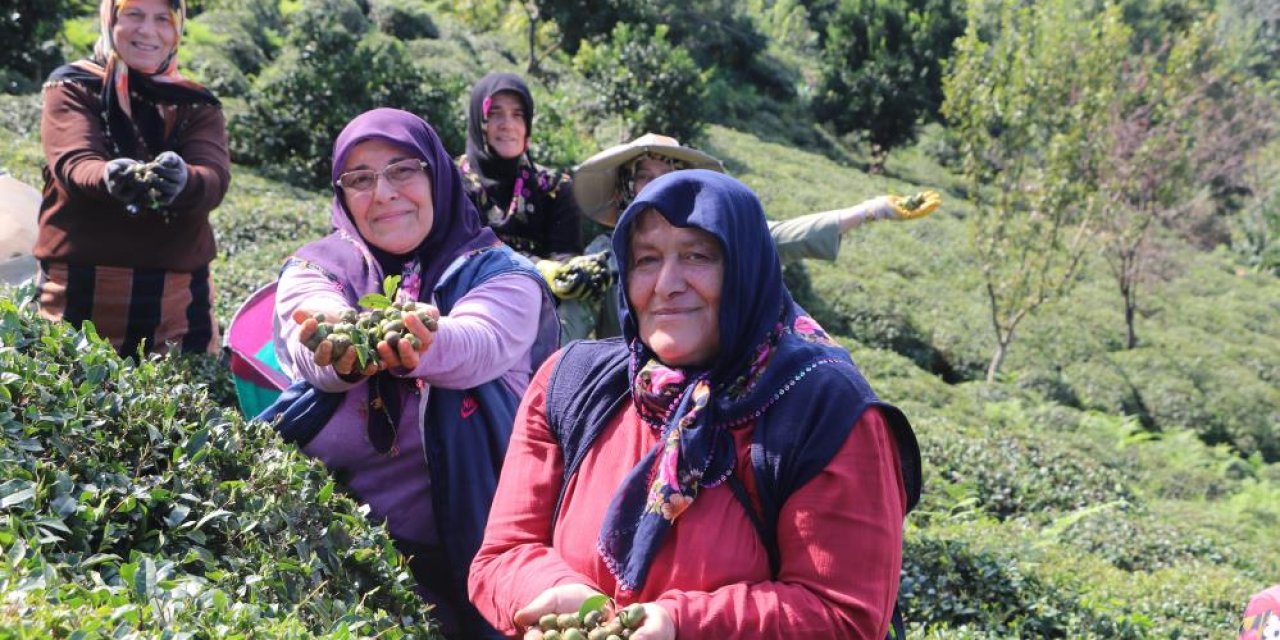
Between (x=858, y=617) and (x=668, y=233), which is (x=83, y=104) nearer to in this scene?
(x=668, y=233)

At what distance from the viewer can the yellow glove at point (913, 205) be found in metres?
4.41

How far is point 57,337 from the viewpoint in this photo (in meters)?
2.44

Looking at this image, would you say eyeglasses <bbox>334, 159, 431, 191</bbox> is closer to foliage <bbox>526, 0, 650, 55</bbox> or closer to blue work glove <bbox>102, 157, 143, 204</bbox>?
blue work glove <bbox>102, 157, 143, 204</bbox>

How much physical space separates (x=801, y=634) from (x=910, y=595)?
2618mm

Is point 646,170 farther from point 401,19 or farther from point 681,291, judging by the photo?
point 401,19

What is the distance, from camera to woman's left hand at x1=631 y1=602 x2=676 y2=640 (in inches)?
71.1

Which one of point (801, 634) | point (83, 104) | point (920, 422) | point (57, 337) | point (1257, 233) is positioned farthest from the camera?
point (1257, 233)

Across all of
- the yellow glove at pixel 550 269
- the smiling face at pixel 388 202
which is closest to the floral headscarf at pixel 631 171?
the yellow glove at pixel 550 269

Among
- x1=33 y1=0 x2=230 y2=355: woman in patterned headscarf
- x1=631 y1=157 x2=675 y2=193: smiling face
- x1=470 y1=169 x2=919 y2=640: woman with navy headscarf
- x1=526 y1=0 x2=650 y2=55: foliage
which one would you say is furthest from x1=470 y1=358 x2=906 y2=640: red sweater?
x1=526 y1=0 x2=650 y2=55: foliage

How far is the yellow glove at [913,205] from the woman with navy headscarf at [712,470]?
7.62 feet

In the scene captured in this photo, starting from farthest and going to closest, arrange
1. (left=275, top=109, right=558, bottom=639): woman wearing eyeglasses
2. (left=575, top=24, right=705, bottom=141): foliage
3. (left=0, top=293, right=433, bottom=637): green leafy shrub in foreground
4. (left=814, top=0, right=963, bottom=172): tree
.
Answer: (left=814, top=0, right=963, bottom=172): tree, (left=575, top=24, right=705, bottom=141): foliage, (left=275, top=109, right=558, bottom=639): woman wearing eyeglasses, (left=0, top=293, right=433, bottom=637): green leafy shrub in foreground

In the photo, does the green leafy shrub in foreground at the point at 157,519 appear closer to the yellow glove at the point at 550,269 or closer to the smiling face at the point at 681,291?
the smiling face at the point at 681,291

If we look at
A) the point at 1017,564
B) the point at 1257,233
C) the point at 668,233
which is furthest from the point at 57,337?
the point at 1257,233

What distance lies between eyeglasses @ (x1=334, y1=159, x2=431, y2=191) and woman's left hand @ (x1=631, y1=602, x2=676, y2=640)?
4.46ft
